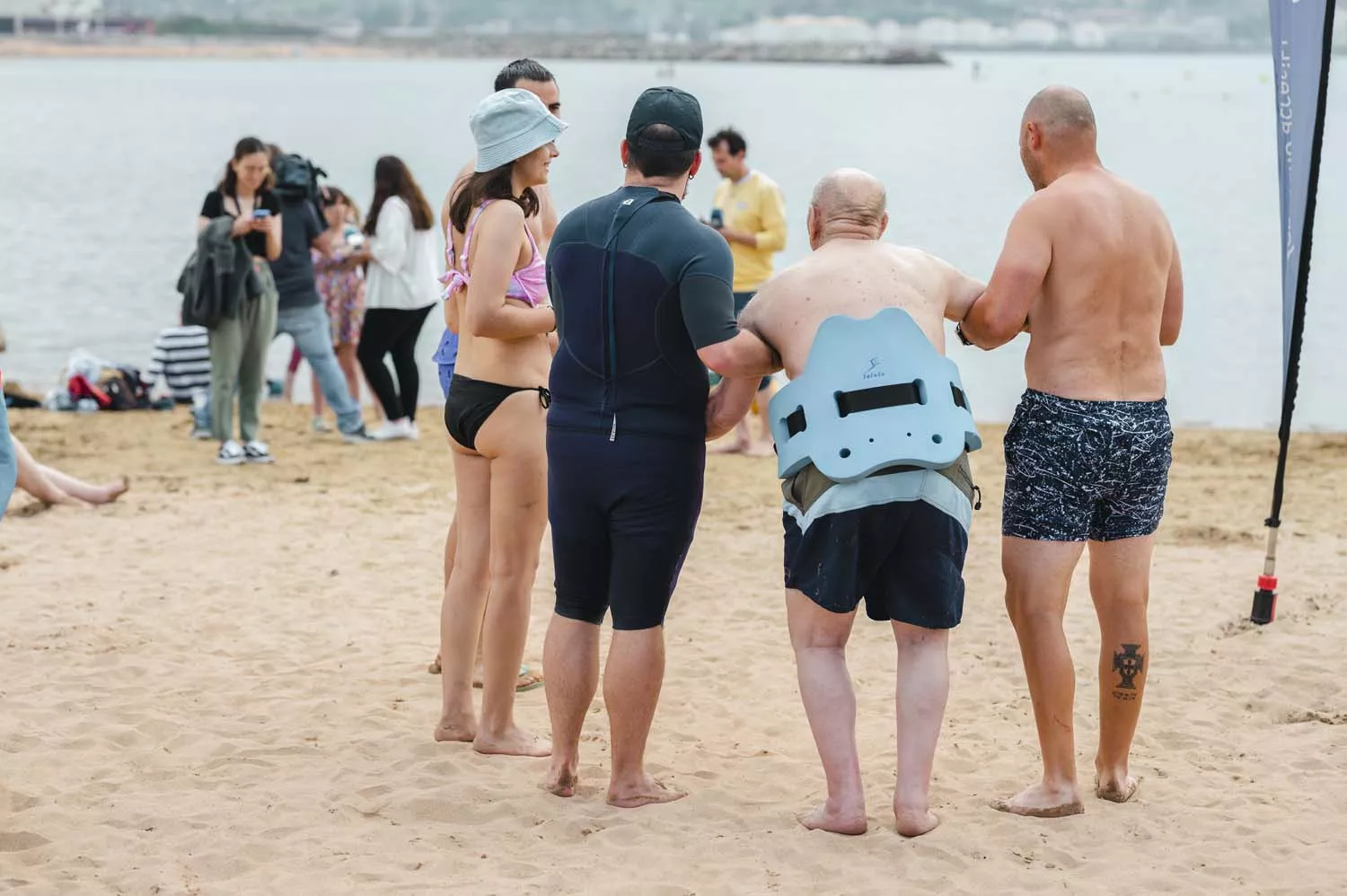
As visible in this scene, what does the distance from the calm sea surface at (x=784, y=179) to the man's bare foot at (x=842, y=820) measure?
9.91 metres

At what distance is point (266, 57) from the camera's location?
557 feet

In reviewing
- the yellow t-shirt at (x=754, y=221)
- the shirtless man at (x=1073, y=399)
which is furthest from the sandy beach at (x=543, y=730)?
the yellow t-shirt at (x=754, y=221)

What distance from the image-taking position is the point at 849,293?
411cm

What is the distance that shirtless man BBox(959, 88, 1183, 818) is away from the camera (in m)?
4.21

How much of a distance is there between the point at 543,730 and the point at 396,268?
5418 millimetres

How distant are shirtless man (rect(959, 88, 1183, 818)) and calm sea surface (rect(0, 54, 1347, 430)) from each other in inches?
375

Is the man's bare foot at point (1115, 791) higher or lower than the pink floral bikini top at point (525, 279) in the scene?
lower

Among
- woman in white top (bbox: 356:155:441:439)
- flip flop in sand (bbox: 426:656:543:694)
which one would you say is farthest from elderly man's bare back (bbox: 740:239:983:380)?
woman in white top (bbox: 356:155:441:439)

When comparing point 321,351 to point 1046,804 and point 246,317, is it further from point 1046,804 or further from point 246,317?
point 1046,804

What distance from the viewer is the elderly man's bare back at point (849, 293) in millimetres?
4117

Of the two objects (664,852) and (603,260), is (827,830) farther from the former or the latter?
(603,260)

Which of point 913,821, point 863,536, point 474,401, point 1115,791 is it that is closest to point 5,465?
point 474,401

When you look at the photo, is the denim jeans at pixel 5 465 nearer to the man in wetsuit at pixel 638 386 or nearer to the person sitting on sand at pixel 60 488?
the man in wetsuit at pixel 638 386

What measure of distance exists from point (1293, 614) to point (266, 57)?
17552 cm
